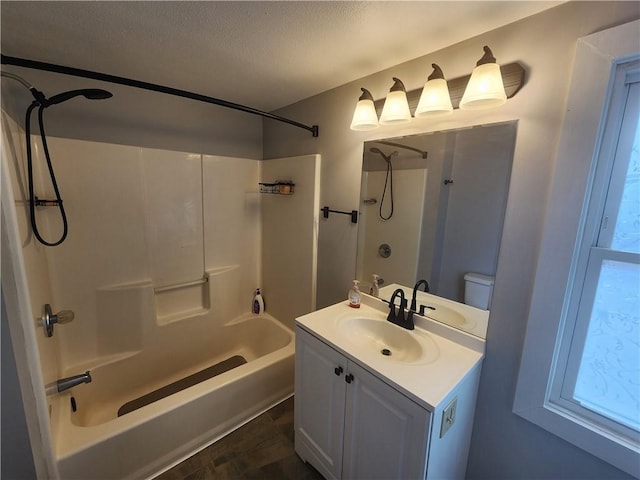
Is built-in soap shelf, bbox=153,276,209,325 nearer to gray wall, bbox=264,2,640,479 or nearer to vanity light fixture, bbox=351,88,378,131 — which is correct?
vanity light fixture, bbox=351,88,378,131

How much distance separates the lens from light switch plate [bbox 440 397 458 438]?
932 millimetres

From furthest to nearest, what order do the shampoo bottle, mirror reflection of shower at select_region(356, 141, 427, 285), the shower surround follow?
1. the shampoo bottle
2. mirror reflection of shower at select_region(356, 141, 427, 285)
3. the shower surround

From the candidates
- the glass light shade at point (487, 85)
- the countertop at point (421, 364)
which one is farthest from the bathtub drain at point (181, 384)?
the glass light shade at point (487, 85)

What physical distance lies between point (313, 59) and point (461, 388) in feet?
5.51

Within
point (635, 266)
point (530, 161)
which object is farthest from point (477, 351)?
point (530, 161)

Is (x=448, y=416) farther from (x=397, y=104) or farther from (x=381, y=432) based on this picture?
(x=397, y=104)

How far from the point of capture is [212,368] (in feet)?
7.35

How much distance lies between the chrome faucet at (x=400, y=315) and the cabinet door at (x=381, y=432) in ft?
1.31

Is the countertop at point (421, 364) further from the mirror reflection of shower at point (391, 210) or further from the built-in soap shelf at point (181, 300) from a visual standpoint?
the built-in soap shelf at point (181, 300)

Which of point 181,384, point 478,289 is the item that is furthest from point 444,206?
point 181,384

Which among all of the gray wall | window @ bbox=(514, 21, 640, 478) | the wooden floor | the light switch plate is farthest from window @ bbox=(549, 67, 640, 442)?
the wooden floor

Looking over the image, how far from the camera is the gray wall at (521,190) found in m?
0.92

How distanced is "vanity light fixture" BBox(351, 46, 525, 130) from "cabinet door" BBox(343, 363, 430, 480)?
1157mm

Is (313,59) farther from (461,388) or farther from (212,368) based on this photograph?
(212,368)
